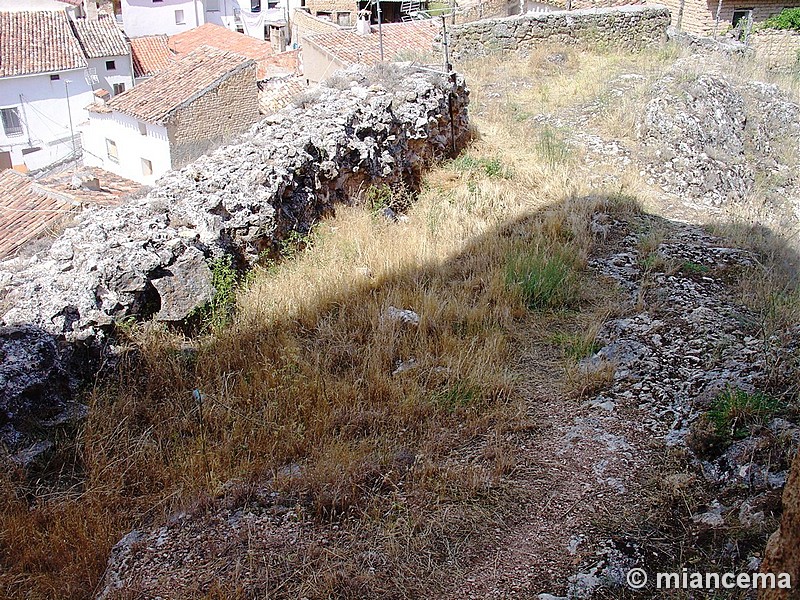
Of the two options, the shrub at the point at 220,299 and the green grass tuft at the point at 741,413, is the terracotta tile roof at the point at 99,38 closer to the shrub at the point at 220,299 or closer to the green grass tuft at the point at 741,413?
the shrub at the point at 220,299

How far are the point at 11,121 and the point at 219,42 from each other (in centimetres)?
878

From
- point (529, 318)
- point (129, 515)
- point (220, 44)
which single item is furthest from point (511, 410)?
point (220, 44)

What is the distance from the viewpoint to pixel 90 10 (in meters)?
29.0

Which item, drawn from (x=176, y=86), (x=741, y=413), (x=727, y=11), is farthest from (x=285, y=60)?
(x=741, y=413)

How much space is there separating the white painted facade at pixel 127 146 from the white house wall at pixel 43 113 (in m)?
5.03

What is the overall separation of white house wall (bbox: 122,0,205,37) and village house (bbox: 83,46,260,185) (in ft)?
53.8

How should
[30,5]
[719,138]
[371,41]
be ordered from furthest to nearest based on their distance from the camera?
[30,5] < [371,41] < [719,138]

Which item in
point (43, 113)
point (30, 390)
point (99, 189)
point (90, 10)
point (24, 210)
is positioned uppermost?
point (90, 10)

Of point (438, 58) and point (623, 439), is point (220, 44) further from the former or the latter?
point (623, 439)

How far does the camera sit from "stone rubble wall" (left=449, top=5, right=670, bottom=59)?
11469 millimetres

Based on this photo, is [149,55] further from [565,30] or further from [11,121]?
[565,30]

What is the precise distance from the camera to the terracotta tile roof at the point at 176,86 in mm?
16703

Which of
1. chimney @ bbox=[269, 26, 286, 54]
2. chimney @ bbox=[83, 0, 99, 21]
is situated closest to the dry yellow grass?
chimney @ bbox=[83, 0, 99, 21]

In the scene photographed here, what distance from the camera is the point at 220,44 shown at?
2770 cm
